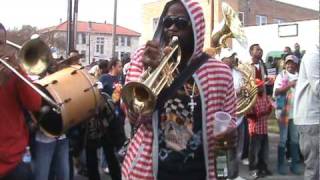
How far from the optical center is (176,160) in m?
3.04

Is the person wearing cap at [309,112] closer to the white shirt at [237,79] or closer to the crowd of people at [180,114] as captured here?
the crowd of people at [180,114]

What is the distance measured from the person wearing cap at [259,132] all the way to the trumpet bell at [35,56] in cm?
435

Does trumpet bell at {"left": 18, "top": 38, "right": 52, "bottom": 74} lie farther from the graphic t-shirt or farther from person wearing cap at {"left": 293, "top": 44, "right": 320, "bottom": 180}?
person wearing cap at {"left": 293, "top": 44, "right": 320, "bottom": 180}

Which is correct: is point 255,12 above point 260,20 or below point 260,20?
above

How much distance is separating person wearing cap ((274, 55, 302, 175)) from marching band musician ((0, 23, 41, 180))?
5.10 m

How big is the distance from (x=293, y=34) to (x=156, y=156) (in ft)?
82.8

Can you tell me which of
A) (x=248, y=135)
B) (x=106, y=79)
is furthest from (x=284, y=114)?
(x=106, y=79)

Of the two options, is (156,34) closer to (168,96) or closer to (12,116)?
(168,96)

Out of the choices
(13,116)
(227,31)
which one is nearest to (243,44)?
Result: (227,31)

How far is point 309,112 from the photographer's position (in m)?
5.18

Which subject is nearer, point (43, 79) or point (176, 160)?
point (176, 160)

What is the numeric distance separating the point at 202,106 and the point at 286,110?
17.6 ft

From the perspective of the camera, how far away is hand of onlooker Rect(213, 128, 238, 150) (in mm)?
2998

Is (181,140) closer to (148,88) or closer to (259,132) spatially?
(148,88)
